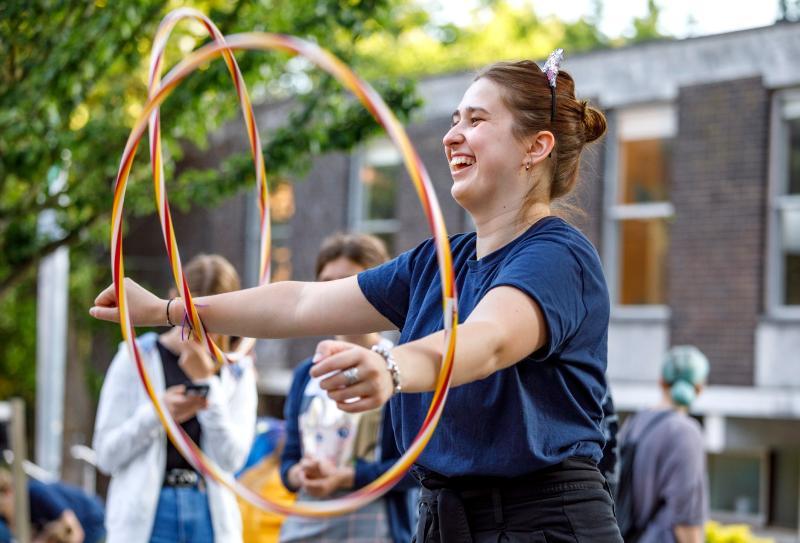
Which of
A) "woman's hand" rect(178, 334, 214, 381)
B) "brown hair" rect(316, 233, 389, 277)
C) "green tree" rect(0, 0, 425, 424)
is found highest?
"green tree" rect(0, 0, 425, 424)

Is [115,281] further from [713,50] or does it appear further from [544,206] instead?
[713,50]

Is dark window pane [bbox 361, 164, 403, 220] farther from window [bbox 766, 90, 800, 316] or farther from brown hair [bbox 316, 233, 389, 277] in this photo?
brown hair [bbox 316, 233, 389, 277]

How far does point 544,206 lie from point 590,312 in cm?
34

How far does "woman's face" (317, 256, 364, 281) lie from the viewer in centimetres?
470

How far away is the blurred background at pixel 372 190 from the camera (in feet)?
20.7

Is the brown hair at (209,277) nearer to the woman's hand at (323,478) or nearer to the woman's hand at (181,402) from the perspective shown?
the woman's hand at (181,402)

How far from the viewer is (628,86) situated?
41.8ft

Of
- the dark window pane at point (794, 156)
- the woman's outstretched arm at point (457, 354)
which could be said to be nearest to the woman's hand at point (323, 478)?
the woman's outstretched arm at point (457, 354)

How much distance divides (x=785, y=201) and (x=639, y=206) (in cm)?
170

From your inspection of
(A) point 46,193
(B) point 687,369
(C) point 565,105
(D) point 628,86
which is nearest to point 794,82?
(D) point 628,86

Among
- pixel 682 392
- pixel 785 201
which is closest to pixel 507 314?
pixel 682 392

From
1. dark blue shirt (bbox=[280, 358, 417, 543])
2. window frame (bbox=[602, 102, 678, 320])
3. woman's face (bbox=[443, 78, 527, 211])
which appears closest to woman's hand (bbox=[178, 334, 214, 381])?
dark blue shirt (bbox=[280, 358, 417, 543])

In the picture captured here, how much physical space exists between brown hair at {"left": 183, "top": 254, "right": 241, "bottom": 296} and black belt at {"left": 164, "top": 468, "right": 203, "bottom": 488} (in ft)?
2.37

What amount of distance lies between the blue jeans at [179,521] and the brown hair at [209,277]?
2.70ft
